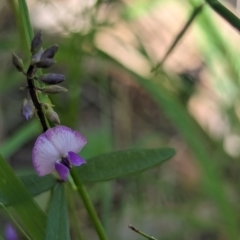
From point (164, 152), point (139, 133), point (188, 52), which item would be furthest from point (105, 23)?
point (188, 52)

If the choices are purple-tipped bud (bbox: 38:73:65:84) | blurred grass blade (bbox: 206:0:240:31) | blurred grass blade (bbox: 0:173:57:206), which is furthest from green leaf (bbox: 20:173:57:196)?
blurred grass blade (bbox: 206:0:240:31)

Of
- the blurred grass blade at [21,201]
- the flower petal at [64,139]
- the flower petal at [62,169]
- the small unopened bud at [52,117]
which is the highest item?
the small unopened bud at [52,117]

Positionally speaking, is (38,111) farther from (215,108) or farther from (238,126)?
(215,108)

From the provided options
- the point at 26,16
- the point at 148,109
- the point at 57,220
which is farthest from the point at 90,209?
the point at 148,109

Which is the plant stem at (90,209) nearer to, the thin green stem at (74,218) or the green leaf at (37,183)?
the green leaf at (37,183)

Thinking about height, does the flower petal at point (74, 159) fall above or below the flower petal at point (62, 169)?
above

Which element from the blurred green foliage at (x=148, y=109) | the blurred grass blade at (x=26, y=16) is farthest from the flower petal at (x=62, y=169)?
the blurred green foliage at (x=148, y=109)

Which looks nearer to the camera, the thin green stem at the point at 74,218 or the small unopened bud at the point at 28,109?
the small unopened bud at the point at 28,109

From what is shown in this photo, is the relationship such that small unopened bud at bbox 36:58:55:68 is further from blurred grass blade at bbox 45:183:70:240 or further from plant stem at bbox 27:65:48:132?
blurred grass blade at bbox 45:183:70:240
